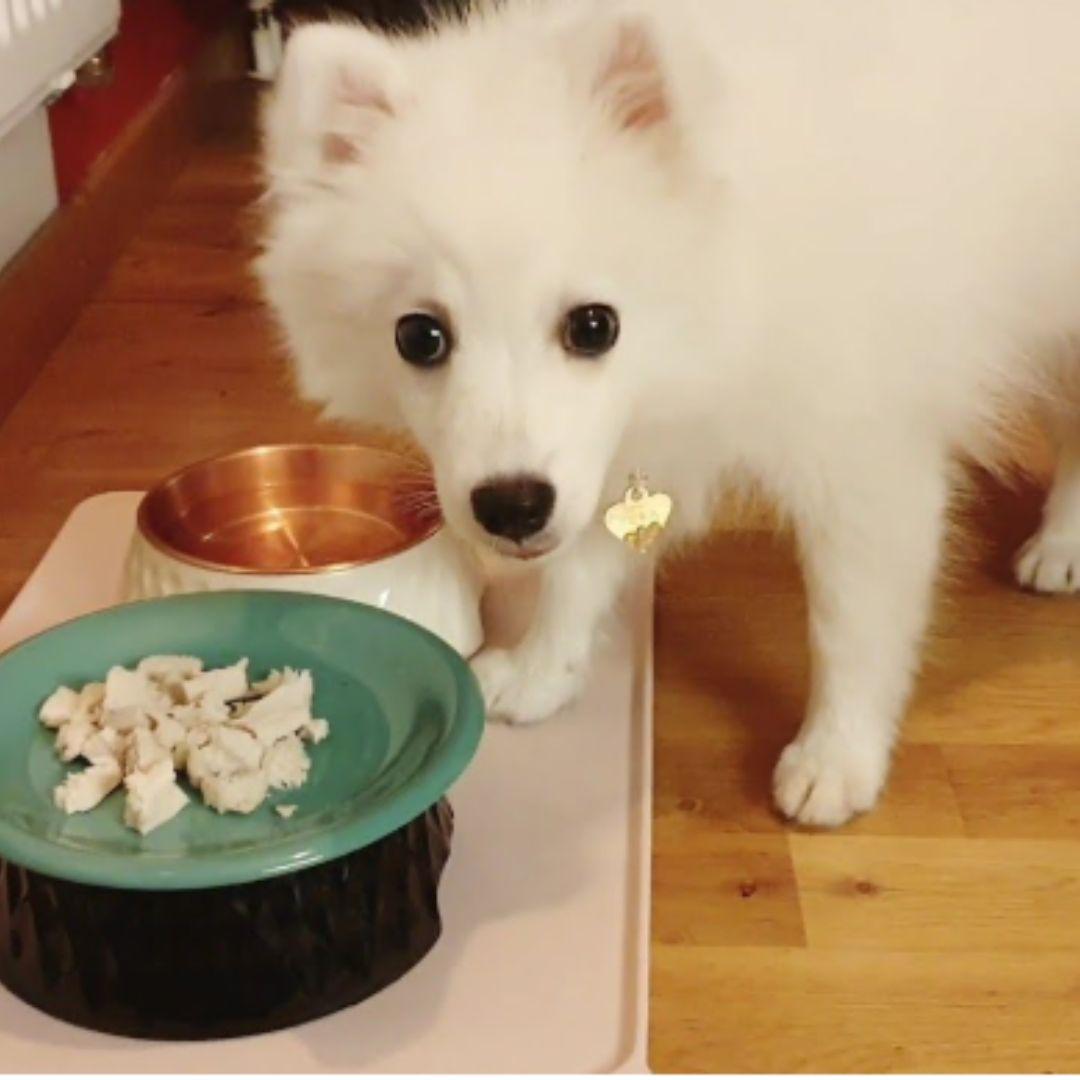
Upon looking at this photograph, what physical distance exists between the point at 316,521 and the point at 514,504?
69 centimetres

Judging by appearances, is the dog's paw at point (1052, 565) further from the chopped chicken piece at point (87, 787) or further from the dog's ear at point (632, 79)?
the chopped chicken piece at point (87, 787)

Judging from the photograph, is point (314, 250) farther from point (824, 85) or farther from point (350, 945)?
point (350, 945)

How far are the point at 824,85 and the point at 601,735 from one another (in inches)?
29.8

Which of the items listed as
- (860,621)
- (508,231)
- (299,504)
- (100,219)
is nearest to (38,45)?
(100,219)

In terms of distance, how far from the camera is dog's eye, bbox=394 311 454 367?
1.48m

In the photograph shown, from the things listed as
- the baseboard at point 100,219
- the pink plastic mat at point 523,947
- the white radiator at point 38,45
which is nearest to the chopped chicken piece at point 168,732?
the pink plastic mat at point 523,947

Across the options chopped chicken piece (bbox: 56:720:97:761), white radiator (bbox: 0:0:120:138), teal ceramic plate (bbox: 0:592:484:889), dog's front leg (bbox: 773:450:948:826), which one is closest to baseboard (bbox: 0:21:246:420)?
white radiator (bbox: 0:0:120:138)

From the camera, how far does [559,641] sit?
195cm

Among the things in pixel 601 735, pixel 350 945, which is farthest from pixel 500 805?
pixel 350 945

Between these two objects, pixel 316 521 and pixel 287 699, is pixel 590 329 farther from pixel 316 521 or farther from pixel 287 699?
pixel 316 521

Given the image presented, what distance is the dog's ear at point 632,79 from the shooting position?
1.42 m

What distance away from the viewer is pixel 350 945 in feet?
4.73

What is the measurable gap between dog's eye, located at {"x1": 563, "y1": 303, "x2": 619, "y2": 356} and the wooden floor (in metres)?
0.60

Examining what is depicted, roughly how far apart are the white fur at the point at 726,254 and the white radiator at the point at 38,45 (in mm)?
1017
